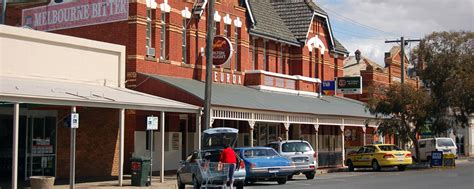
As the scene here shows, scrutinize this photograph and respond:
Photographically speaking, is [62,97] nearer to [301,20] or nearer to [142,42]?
[142,42]

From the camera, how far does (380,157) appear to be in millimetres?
35250

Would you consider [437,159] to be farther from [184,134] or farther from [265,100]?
[184,134]

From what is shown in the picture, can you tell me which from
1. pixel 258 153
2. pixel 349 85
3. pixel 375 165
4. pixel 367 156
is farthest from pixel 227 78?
pixel 349 85

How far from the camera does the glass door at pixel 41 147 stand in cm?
2469

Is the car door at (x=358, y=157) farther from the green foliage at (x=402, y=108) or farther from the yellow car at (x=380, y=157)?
the green foliage at (x=402, y=108)

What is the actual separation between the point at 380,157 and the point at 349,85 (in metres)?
9.89

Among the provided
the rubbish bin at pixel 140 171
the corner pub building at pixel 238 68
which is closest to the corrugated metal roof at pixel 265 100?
the corner pub building at pixel 238 68

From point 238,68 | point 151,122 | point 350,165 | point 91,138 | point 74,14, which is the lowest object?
point 350,165

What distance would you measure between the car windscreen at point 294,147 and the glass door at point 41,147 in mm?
9186

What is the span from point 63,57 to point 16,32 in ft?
7.68

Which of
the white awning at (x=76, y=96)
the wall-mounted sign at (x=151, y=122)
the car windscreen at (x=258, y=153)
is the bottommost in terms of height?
the car windscreen at (x=258, y=153)

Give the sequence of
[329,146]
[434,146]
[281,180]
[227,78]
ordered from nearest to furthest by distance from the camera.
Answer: [281,180], [227,78], [329,146], [434,146]

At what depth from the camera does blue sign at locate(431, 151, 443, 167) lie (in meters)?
39.4

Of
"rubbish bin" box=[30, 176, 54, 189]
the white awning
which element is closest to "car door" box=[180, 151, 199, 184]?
→ the white awning
